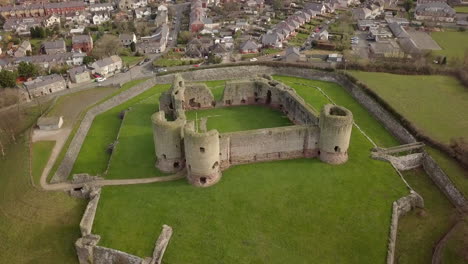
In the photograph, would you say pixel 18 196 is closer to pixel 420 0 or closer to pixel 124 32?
pixel 124 32

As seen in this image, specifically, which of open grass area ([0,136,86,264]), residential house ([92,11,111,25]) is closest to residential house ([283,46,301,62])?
open grass area ([0,136,86,264])

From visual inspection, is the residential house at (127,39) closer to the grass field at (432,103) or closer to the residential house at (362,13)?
the grass field at (432,103)

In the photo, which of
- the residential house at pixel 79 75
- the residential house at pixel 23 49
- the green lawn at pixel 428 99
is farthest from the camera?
the residential house at pixel 23 49

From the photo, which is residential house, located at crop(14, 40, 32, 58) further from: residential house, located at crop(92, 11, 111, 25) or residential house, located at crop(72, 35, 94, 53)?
residential house, located at crop(92, 11, 111, 25)

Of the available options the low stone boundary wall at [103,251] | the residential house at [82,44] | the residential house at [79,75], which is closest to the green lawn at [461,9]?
the residential house at [82,44]

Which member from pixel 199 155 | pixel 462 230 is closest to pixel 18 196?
pixel 199 155

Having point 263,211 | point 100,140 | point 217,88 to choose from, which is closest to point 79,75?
point 100,140
